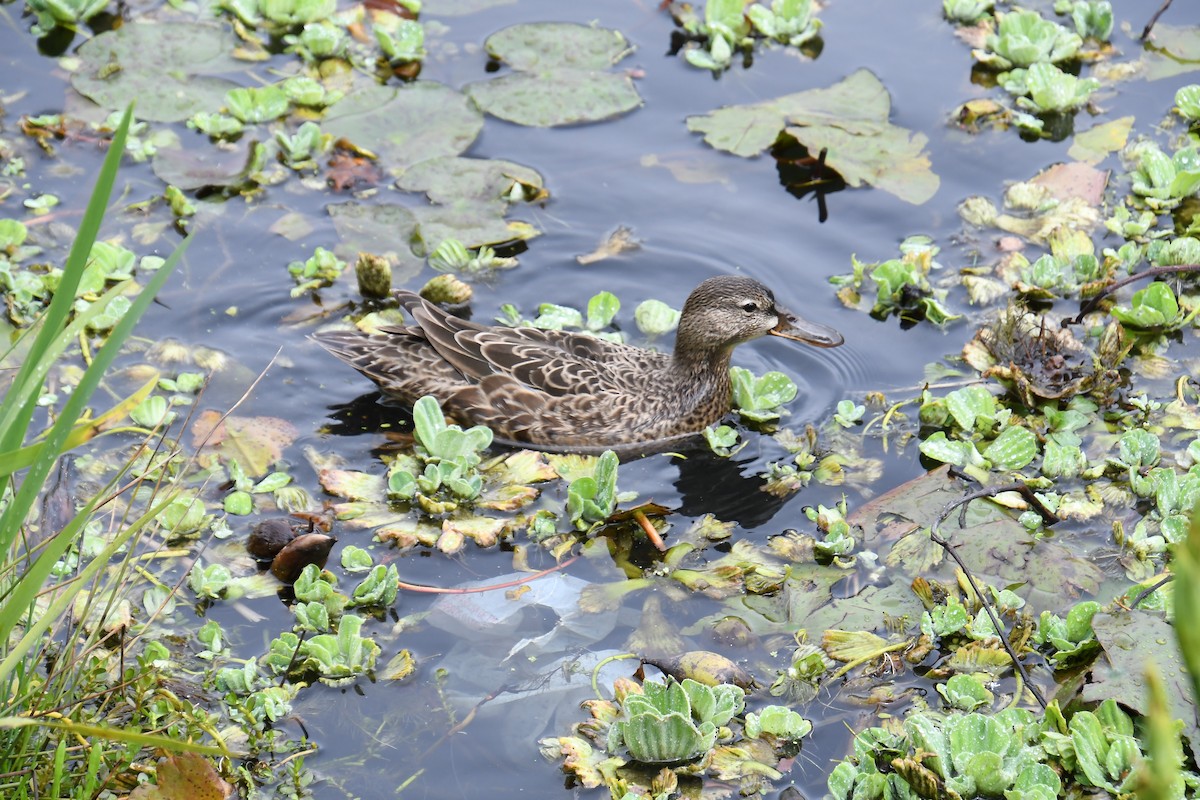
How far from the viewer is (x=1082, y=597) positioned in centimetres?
537

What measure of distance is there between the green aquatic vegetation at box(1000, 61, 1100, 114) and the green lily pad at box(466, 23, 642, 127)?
2763 mm

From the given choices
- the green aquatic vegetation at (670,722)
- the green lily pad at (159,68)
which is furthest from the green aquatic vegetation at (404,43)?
the green aquatic vegetation at (670,722)

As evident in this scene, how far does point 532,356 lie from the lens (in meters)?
6.82

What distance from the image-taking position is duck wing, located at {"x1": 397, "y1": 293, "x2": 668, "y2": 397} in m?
6.76

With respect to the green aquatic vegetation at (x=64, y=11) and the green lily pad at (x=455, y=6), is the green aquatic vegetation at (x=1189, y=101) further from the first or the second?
the green aquatic vegetation at (x=64, y=11)

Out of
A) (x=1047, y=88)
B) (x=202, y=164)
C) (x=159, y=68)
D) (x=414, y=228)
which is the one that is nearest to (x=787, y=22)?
(x=1047, y=88)

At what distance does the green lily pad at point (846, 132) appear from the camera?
26.8ft

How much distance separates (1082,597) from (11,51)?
851cm

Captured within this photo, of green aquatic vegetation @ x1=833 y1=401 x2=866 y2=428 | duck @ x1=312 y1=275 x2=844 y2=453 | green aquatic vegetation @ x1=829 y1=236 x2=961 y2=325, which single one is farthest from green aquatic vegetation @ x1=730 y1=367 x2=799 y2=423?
green aquatic vegetation @ x1=829 y1=236 x2=961 y2=325

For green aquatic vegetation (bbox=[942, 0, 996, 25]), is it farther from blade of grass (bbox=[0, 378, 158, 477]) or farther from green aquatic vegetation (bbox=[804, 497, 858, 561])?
blade of grass (bbox=[0, 378, 158, 477])

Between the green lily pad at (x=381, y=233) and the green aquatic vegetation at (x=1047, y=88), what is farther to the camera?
the green aquatic vegetation at (x=1047, y=88)

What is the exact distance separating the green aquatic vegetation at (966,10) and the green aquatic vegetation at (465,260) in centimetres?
433

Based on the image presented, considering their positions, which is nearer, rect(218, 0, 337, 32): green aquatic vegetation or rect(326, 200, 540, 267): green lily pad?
rect(326, 200, 540, 267): green lily pad

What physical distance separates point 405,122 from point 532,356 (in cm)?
272
